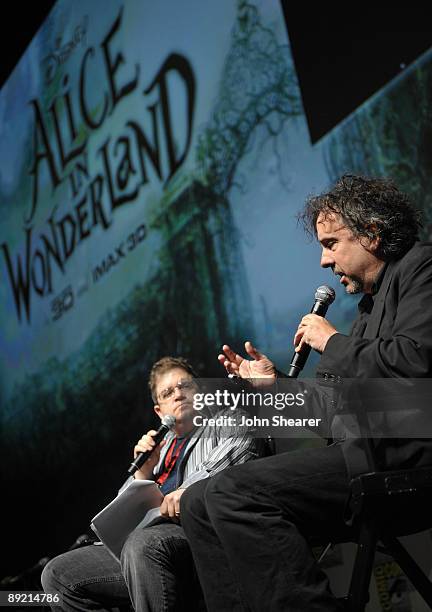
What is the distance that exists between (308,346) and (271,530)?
48 centimetres

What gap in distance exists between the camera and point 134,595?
1.96 m

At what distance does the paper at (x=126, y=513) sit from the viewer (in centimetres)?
204

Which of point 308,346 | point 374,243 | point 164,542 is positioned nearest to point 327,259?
point 374,243

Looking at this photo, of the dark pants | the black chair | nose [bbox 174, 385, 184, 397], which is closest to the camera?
the black chair

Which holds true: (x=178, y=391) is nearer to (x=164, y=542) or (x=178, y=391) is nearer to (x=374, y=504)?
(x=164, y=542)

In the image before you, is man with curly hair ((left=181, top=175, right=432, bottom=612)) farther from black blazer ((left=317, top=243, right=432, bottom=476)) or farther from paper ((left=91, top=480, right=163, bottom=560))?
paper ((left=91, top=480, right=163, bottom=560))

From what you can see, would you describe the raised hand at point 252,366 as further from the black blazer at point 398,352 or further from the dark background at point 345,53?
the dark background at point 345,53

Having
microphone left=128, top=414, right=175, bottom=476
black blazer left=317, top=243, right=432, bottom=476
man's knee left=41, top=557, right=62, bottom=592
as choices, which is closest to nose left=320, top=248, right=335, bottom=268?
black blazer left=317, top=243, right=432, bottom=476

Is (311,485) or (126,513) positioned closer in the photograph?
(311,485)

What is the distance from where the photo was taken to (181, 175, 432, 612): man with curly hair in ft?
4.89

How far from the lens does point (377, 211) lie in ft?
5.99

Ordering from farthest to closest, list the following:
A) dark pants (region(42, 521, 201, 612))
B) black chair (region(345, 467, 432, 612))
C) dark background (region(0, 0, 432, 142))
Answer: dark background (region(0, 0, 432, 142)), dark pants (region(42, 521, 201, 612)), black chair (region(345, 467, 432, 612))

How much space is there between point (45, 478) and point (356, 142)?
2852 mm

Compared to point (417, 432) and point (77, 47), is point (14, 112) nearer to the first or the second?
point (77, 47)
